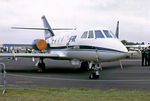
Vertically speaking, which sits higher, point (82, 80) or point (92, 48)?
point (92, 48)

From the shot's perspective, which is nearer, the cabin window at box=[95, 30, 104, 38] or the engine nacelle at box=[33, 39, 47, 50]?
the cabin window at box=[95, 30, 104, 38]

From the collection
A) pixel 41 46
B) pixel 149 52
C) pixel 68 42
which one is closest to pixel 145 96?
pixel 68 42

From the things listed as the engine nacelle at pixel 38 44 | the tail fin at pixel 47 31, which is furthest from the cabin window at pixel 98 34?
the tail fin at pixel 47 31

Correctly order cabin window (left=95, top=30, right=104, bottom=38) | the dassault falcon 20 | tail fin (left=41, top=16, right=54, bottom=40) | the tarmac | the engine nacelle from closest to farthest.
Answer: the tarmac → the dassault falcon 20 → cabin window (left=95, top=30, right=104, bottom=38) → the engine nacelle → tail fin (left=41, top=16, right=54, bottom=40)

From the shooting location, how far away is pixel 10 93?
299 inches

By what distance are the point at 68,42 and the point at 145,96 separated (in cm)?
951

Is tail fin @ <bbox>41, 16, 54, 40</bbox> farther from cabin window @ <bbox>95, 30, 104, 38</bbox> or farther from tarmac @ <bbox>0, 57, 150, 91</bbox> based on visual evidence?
cabin window @ <bbox>95, 30, 104, 38</bbox>

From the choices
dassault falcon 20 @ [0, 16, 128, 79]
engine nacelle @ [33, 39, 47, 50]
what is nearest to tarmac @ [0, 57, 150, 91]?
dassault falcon 20 @ [0, 16, 128, 79]

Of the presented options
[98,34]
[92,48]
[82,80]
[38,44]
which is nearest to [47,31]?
[38,44]

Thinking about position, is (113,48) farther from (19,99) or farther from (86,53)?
(19,99)

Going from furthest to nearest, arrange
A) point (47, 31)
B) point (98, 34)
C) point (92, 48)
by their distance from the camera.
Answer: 1. point (47, 31)
2. point (98, 34)
3. point (92, 48)

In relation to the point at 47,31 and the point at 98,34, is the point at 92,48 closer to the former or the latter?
the point at 98,34

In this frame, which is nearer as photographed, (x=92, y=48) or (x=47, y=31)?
(x=92, y=48)

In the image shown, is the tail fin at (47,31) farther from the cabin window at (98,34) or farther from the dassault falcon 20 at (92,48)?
the cabin window at (98,34)
